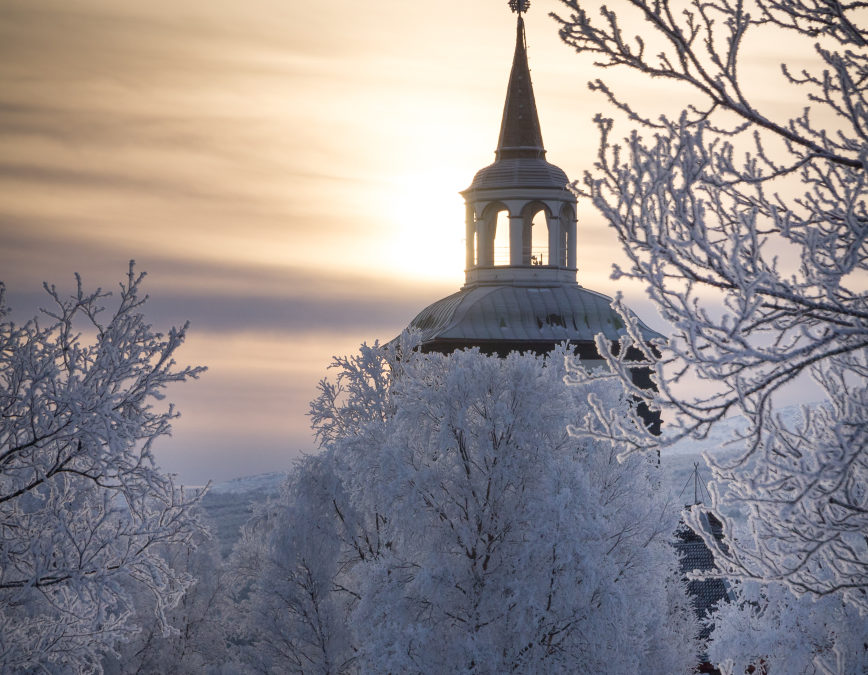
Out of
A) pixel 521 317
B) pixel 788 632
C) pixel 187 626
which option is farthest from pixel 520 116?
pixel 788 632

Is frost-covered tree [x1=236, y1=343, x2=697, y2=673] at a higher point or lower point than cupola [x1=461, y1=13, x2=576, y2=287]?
lower

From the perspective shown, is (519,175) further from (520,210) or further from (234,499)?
(234,499)

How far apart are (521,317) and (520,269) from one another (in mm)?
3894

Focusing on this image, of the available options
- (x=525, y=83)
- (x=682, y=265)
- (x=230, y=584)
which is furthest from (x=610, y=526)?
(x=525, y=83)

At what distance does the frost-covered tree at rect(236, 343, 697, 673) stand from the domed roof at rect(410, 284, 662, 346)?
63.3ft

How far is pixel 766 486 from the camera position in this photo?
26.3ft

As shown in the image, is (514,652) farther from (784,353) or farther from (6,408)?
(784,353)

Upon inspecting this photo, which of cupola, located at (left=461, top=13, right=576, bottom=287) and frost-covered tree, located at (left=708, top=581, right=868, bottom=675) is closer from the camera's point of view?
frost-covered tree, located at (left=708, top=581, right=868, bottom=675)

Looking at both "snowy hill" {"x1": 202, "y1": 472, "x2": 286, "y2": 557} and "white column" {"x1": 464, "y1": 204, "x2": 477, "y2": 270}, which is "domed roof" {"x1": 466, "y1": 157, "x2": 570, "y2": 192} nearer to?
"white column" {"x1": 464, "y1": 204, "x2": 477, "y2": 270}

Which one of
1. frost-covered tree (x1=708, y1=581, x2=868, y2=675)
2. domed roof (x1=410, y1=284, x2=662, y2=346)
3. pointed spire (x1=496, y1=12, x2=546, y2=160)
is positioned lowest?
frost-covered tree (x1=708, y1=581, x2=868, y2=675)

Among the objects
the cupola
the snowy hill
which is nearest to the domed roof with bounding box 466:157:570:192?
the cupola

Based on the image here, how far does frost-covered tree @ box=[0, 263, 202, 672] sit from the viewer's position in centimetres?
1139

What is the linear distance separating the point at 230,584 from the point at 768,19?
29.8 meters

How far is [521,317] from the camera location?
4425 cm
